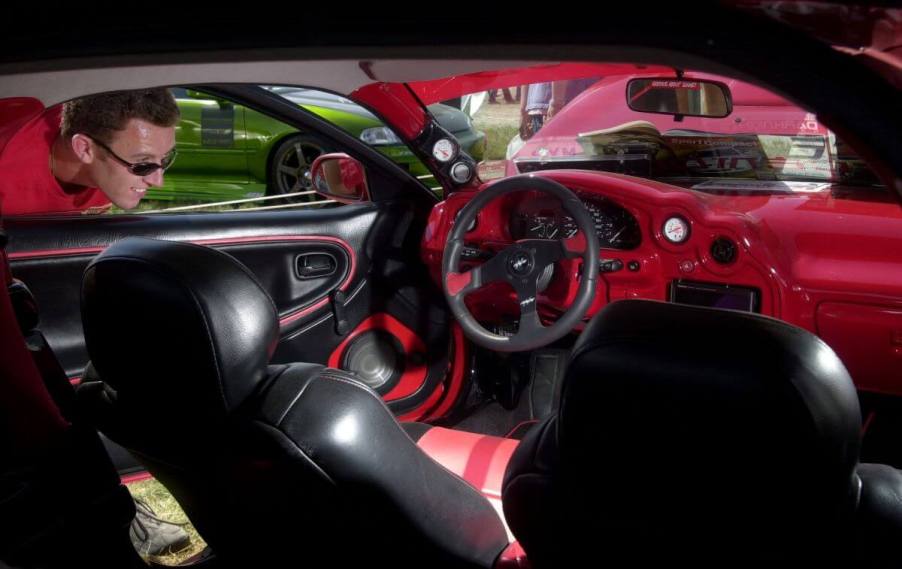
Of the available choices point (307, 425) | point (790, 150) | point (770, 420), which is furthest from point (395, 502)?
point (790, 150)

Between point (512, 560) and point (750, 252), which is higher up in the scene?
point (750, 252)

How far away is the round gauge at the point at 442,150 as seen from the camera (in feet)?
8.45

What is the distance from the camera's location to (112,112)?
7.27 ft

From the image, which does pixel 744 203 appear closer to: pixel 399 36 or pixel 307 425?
pixel 307 425

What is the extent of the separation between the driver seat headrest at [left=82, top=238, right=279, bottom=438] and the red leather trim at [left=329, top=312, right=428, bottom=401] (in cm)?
154

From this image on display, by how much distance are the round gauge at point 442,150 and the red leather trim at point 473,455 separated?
3.12 feet

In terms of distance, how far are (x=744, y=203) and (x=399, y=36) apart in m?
1.91

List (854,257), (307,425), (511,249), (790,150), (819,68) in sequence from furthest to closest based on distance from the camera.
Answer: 1. (790,150)
2. (511,249)
3. (854,257)
4. (307,425)
5. (819,68)

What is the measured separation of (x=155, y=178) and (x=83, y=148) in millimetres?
223

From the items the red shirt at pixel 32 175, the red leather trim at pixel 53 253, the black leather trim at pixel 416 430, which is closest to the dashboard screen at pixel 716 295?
the black leather trim at pixel 416 430

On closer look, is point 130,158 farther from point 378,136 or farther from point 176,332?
point 378,136

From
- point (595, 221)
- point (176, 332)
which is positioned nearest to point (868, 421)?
point (595, 221)

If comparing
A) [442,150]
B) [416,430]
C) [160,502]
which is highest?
[442,150]

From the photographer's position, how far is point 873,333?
84.0 inches
